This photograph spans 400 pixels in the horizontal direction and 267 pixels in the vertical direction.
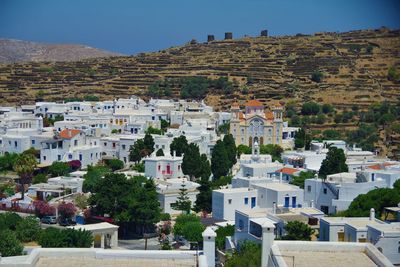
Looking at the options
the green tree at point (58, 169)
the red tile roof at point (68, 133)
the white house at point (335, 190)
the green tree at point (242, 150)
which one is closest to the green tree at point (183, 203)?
the white house at point (335, 190)

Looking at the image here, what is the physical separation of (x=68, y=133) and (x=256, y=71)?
3438 cm

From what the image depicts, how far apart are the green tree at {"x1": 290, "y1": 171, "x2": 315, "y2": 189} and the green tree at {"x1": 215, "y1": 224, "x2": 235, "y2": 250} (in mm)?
6071

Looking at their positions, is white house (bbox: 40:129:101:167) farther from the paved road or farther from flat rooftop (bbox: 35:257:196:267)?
flat rooftop (bbox: 35:257:196:267)

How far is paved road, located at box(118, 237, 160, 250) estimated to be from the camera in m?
23.7

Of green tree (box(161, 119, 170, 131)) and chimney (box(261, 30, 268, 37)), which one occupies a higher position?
chimney (box(261, 30, 268, 37))

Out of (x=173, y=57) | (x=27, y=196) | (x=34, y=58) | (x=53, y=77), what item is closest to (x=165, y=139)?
(x=27, y=196)

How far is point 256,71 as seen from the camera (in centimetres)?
7019

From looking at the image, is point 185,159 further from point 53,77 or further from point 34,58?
point 34,58

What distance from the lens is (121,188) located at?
26.6m

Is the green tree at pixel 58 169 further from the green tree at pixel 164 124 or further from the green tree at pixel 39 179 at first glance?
the green tree at pixel 164 124

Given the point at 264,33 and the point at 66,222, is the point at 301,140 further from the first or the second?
the point at 264,33

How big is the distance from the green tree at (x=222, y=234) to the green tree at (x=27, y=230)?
5147mm

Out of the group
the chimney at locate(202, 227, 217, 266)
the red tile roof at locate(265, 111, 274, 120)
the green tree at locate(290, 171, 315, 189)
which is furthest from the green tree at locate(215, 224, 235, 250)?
the red tile roof at locate(265, 111, 274, 120)

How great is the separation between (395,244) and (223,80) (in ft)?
164
